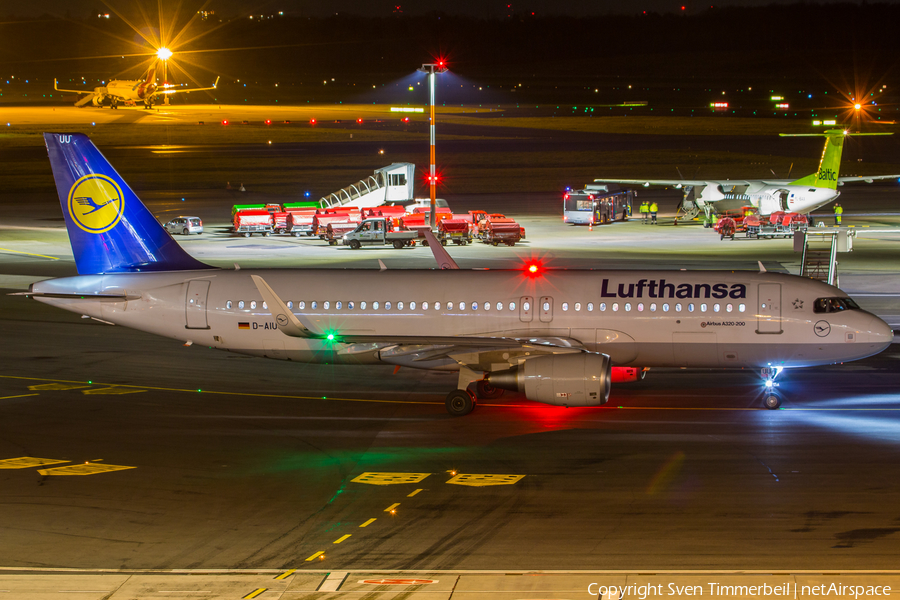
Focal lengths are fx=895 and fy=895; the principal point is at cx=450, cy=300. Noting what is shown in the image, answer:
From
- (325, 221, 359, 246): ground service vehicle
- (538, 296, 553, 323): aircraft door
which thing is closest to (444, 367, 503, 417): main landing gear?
(538, 296, 553, 323): aircraft door

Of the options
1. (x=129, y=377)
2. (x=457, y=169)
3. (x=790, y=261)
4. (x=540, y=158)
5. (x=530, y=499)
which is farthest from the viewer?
(x=540, y=158)

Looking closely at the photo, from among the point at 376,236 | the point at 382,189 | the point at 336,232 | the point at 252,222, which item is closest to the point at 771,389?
the point at 376,236

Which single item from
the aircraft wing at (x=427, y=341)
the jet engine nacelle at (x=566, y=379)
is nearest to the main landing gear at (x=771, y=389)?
the jet engine nacelle at (x=566, y=379)

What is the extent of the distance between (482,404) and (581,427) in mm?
A: 3760

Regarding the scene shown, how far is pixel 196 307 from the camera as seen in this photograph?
28094mm

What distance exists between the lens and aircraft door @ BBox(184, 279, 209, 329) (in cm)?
2809

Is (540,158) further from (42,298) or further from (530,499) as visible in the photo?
(530,499)

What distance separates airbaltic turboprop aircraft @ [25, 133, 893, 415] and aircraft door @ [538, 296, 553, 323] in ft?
0.10

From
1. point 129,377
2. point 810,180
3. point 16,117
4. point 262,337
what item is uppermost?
point 16,117

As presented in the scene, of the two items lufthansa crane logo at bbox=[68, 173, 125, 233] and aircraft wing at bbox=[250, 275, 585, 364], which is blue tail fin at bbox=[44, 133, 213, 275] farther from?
aircraft wing at bbox=[250, 275, 585, 364]

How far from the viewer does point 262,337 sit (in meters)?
28.0

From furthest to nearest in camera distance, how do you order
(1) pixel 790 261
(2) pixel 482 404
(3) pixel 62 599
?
(1) pixel 790 261, (2) pixel 482 404, (3) pixel 62 599

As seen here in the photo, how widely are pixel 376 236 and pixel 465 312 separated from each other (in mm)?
39081

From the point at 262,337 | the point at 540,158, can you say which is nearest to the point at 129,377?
the point at 262,337
